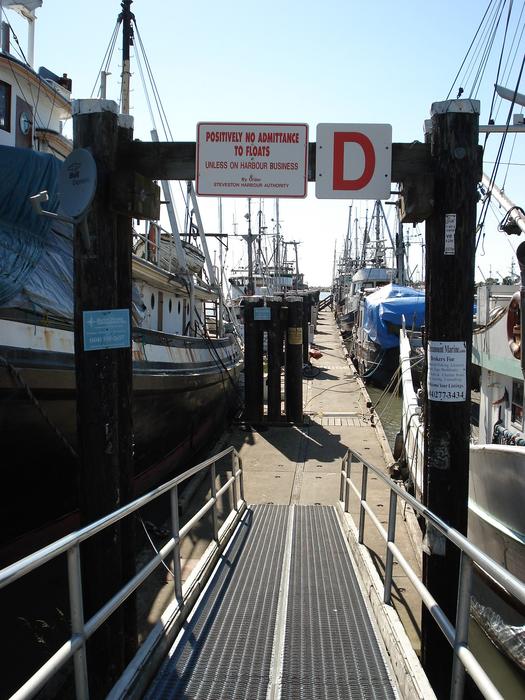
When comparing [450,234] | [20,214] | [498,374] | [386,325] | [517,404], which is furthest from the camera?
[386,325]

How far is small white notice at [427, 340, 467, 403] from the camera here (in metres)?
3.98

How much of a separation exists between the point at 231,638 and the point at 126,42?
12153 millimetres

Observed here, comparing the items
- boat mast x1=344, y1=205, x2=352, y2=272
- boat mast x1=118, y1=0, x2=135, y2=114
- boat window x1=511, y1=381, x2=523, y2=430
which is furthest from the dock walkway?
boat mast x1=344, y1=205, x2=352, y2=272

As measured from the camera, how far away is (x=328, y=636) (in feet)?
14.0

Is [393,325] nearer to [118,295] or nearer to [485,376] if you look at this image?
[485,376]

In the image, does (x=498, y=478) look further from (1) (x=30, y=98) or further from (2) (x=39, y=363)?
(1) (x=30, y=98)

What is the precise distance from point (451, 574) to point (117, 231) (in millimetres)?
3243

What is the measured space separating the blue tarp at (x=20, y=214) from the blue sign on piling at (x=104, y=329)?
9.18 feet

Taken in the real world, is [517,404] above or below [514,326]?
below

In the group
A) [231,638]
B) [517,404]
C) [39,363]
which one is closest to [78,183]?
[39,363]

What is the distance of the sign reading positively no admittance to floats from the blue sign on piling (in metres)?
1.05

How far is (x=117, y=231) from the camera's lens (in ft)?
13.8

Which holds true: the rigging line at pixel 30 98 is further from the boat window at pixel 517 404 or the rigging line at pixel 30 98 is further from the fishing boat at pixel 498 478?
the boat window at pixel 517 404

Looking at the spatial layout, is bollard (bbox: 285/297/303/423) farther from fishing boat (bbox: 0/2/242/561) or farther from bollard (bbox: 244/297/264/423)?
fishing boat (bbox: 0/2/242/561)
